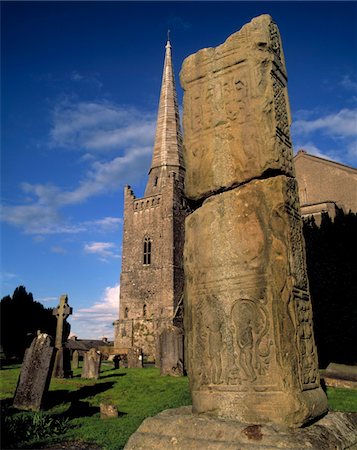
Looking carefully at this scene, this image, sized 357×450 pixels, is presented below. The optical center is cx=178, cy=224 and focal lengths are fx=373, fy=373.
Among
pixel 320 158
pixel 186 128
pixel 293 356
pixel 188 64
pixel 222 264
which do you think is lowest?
pixel 293 356

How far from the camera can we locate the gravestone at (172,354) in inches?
541

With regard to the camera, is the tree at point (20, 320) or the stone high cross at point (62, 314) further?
the tree at point (20, 320)

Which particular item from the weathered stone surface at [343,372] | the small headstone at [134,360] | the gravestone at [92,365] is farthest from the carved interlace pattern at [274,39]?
the small headstone at [134,360]

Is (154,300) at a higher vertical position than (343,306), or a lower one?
higher

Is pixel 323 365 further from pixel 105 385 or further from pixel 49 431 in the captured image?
pixel 49 431

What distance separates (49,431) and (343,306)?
1217 centimetres

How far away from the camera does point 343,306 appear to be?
1460cm

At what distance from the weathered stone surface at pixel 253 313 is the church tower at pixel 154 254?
34558mm

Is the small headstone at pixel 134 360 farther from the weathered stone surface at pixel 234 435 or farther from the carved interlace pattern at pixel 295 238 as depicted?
the carved interlace pattern at pixel 295 238

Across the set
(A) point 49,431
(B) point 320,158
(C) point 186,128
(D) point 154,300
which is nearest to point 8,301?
(D) point 154,300

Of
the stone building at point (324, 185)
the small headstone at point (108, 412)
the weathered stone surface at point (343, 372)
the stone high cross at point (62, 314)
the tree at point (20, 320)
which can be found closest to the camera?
the small headstone at point (108, 412)

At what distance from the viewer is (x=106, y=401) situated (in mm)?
9195

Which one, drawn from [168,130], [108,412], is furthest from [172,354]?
[168,130]

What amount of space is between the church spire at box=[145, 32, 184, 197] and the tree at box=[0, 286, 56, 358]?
698 inches
